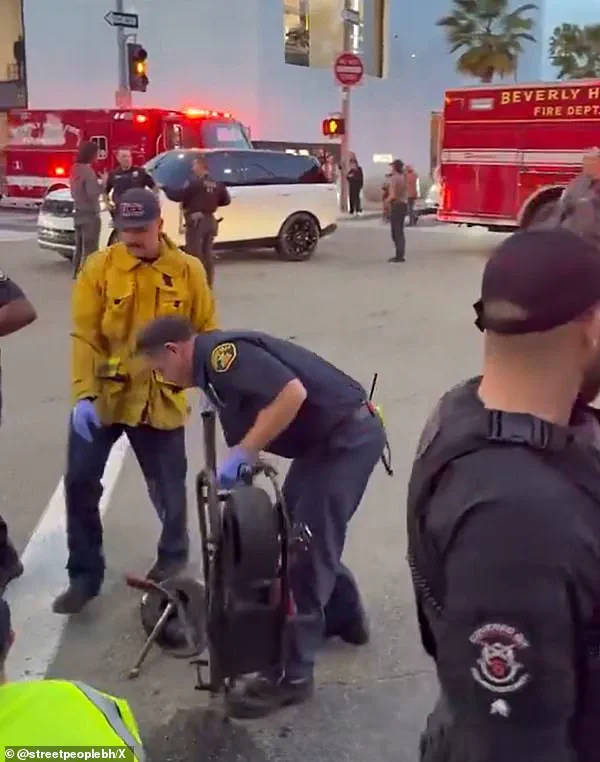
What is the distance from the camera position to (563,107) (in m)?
17.0

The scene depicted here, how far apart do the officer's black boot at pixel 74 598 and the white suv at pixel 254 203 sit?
35.9ft

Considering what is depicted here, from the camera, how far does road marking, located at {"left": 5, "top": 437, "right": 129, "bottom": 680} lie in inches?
160

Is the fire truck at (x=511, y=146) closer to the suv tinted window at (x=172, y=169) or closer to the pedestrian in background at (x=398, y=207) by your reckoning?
the pedestrian in background at (x=398, y=207)

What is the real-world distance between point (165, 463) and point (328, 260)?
13.2 meters

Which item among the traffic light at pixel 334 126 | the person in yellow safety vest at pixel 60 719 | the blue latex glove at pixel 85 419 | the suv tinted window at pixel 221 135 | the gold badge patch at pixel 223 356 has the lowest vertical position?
the blue latex glove at pixel 85 419

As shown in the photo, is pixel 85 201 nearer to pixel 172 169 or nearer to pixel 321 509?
pixel 172 169

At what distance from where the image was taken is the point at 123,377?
14.1 ft

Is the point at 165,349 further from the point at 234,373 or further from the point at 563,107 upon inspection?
the point at 563,107

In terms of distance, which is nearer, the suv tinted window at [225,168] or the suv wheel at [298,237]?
the suv tinted window at [225,168]

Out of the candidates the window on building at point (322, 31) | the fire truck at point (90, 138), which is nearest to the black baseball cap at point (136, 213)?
the fire truck at point (90, 138)

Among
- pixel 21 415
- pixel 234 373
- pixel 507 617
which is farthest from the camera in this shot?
pixel 21 415

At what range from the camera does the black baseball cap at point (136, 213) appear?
13.8ft

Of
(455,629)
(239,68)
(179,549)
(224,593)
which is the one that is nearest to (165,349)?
(224,593)

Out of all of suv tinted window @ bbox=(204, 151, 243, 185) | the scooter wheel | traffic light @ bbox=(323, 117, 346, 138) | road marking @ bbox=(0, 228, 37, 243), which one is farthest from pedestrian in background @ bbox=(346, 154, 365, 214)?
the scooter wheel
